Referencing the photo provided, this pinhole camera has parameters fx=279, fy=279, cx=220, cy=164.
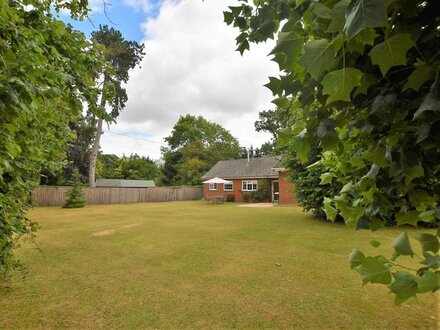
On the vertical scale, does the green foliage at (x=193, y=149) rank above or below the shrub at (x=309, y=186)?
above

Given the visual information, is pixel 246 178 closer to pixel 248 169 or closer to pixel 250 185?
pixel 250 185

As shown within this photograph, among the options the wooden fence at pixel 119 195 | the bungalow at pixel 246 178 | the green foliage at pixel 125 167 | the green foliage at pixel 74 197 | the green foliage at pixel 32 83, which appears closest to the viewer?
the green foliage at pixel 32 83

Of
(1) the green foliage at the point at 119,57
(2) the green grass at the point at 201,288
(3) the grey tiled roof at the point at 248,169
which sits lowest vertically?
(2) the green grass at the point at 201,288

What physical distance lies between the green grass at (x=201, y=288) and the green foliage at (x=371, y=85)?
10.5ft

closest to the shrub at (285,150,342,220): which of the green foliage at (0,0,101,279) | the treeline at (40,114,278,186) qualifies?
the green foliage at (0,0,101,279)

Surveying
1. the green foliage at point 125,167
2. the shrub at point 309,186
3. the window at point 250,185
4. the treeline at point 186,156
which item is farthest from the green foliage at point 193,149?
the shrub at point 309,186

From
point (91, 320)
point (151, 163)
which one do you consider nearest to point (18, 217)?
point (91, 320)

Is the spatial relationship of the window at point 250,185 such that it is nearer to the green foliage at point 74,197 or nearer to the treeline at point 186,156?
the treeline at point 186,156

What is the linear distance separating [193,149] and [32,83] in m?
42.1

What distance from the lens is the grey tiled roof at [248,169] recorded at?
90.0ft

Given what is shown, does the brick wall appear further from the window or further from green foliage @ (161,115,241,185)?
green foliage @ (161,115,241,185)

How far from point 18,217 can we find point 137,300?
2160 mm

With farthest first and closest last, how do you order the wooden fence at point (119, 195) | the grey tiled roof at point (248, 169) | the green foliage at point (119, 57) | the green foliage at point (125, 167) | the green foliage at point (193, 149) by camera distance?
the green foliage at point (125, 167) < the green foliage at point (193, 149) < the grey tiled roof at point (248, 169) < the green foliage at point (119, 57) < the wooden fence at point (119, 195)

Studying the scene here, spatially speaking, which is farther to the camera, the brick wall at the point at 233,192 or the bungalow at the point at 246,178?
the brick wall at the point at 233,192
